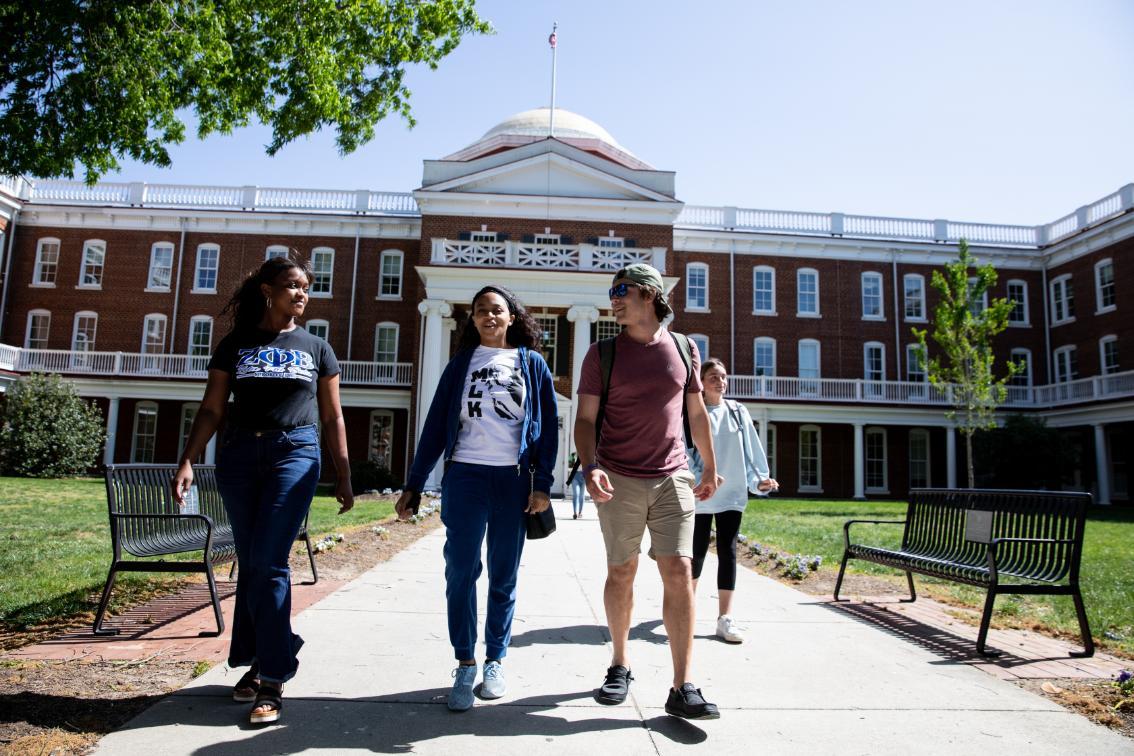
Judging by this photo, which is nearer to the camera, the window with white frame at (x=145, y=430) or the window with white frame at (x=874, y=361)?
the window with white frame at (x=145, y=430)

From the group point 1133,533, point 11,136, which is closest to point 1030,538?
point 11,136

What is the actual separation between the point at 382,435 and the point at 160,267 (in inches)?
504

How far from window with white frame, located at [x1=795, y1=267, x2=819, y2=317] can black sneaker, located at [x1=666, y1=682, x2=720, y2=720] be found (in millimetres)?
33805

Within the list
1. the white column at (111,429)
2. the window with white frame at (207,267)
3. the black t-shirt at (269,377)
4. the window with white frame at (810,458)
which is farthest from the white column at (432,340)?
the black t-shirt at (269,377)

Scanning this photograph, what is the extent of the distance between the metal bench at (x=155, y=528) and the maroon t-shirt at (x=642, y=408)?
2.49m

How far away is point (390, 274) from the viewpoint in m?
34.6

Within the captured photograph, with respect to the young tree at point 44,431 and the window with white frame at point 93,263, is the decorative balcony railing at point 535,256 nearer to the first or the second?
the young tree at point 44,431

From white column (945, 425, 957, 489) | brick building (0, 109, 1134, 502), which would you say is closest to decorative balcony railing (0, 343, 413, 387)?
brick building (0, 109, 1134, 502)

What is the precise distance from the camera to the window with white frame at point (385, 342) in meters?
34.0

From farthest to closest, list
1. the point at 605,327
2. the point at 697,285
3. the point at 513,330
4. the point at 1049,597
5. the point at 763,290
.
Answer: the point at 763,290
the point at 697,285
the point at 605,327
the point at 1049,597
the point at 513,330

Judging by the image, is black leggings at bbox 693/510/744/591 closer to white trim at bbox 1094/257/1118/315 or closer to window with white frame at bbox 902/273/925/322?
white trim at bbox 1094/257/1118/315

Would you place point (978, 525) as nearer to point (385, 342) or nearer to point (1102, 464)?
point (1102, 464)

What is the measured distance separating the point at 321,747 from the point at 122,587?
14.2 ft

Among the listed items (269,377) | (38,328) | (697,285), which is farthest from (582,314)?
(38,328)
